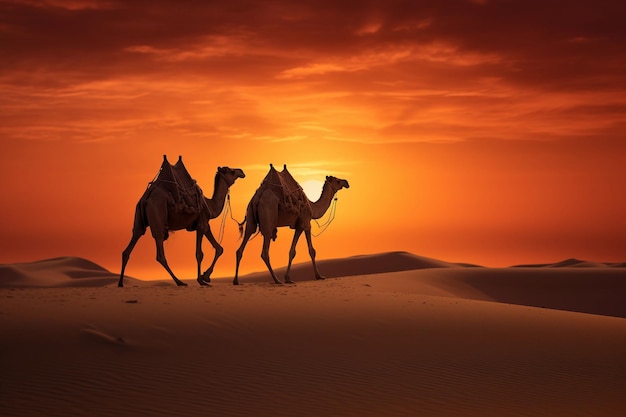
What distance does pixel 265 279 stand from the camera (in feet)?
147

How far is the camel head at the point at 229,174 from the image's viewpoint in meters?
22.5

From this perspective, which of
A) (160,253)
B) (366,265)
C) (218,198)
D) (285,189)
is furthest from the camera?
(366,265)

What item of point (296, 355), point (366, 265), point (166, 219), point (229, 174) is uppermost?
point (229, 174)

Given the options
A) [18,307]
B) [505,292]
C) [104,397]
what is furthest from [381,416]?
[505,292]

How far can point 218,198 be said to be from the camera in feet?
73.2

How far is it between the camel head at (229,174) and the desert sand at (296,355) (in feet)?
10.4

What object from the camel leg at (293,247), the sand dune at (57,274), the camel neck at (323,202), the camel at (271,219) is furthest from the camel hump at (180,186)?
the sand dune at (57,274)

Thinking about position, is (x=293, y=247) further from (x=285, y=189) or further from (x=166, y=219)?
(x=166, y=219)

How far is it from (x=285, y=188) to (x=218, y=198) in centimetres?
174

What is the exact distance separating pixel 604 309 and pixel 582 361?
1866cm

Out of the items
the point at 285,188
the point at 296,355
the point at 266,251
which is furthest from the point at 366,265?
the point at 296,355

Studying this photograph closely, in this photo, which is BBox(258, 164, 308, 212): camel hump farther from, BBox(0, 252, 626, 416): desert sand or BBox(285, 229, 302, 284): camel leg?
BBox(0, 252, 626, 416): desert sand

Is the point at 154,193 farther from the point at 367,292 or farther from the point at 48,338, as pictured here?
the point at 48,338

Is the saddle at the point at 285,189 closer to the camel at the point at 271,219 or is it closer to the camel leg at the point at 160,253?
the camel at the point at 271,219
